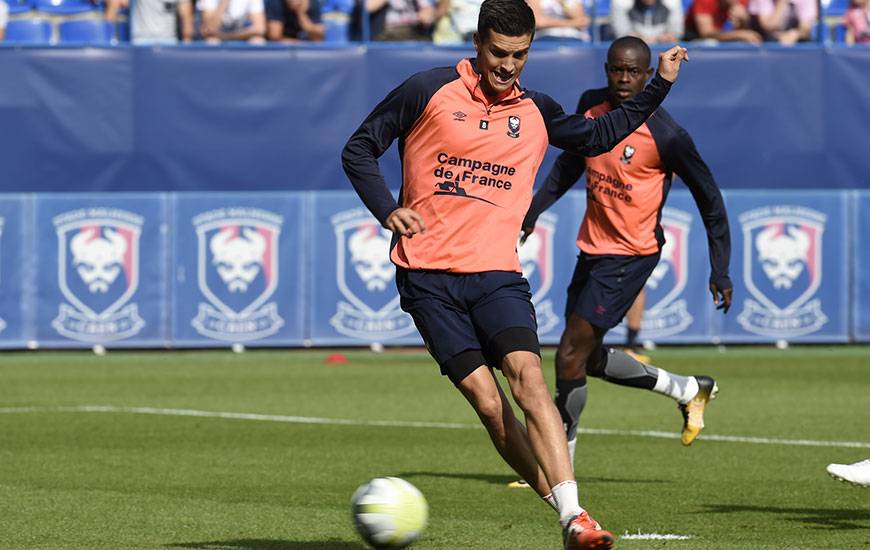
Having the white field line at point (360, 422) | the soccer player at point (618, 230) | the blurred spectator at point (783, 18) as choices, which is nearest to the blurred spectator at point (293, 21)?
the blurred spectator at point (783, 18)

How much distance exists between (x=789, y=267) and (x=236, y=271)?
675 centimetres

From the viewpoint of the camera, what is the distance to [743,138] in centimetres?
2305

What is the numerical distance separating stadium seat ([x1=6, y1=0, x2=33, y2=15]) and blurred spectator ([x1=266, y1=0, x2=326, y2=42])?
127 inches

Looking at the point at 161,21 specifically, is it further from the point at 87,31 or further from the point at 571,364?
the point at 571,364

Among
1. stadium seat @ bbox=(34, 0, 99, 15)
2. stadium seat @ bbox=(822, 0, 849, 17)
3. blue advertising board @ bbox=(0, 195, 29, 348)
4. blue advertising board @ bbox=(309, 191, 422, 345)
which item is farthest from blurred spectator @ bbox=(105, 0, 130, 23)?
stadium seat @ bbox=(822, 0, 849, 17)

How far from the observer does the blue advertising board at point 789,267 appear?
67.9ft

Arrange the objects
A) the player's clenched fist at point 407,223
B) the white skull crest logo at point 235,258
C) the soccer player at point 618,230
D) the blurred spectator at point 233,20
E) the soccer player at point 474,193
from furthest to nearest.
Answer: the blurred spectator at point 233,20 < the white skull crest logo at point 235,258 < the soccer player at point 618,230 < the soccer player at point 474,193 < the player's clenched fist at point 407,223

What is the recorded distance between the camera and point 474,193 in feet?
23.5

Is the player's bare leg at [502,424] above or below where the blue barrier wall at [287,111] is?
below

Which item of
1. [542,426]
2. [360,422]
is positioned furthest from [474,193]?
A: [360,422]

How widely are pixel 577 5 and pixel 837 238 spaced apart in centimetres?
478

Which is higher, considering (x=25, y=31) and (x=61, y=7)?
(x=61, y=7)

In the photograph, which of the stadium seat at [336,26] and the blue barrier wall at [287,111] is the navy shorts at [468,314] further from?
the stadium seat at [336,26]

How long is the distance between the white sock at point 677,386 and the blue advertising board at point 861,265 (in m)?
11.2
